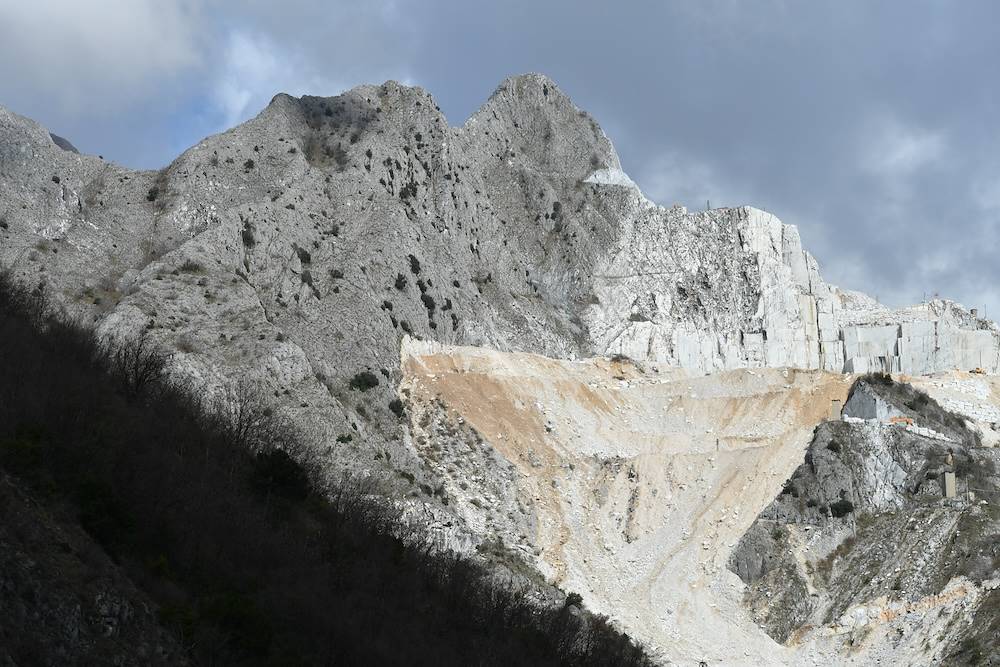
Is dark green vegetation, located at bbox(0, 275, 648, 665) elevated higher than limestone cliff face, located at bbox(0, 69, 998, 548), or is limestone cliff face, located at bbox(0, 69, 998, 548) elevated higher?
limestone cliff face, located at bbox(0, 69, 998, 548)

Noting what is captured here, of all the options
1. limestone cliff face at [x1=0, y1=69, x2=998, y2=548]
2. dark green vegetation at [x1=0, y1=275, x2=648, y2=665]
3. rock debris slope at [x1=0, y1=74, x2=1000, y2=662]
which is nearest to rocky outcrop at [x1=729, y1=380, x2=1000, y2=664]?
rock debris slope at [x1=0, y1=74, x2=1000, y2=662]

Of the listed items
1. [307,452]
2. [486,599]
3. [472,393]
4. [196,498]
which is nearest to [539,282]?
[472,393]

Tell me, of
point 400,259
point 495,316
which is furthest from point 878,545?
point 400,259

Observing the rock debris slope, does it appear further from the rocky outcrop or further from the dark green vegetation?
the dark green vegetation

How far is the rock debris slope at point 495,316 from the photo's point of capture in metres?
57.7

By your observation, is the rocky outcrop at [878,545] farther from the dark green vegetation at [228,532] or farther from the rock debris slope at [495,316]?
the dark green vegetation at [228,532]

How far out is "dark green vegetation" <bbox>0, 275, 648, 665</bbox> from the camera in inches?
883

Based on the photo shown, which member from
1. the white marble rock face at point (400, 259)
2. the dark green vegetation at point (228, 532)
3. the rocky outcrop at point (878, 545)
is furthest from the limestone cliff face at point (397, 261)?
the rocky outcrop at point (878, 545)

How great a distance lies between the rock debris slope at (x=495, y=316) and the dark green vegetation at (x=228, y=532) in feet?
30.0

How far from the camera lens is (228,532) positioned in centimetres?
2808

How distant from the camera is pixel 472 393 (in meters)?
68.7

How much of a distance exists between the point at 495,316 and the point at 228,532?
5153 centimetres

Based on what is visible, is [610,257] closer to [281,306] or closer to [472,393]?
[472,393]

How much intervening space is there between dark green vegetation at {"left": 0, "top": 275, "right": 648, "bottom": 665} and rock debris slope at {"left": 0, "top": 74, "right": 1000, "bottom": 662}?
915cm
